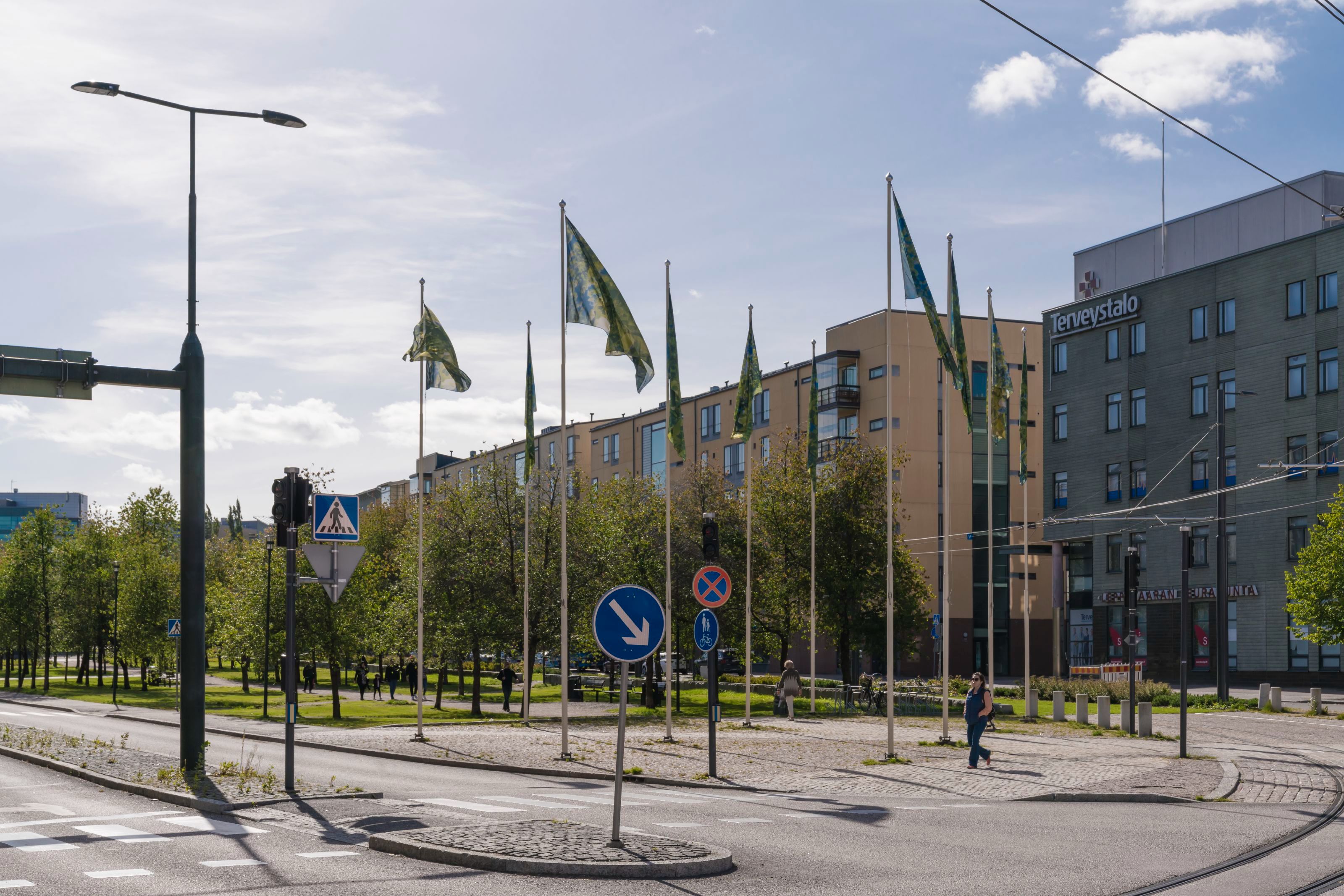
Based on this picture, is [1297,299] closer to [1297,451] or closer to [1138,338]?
[1297,451]

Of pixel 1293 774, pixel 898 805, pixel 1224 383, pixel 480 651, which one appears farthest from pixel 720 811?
pixel 1224 383

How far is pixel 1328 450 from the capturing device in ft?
176

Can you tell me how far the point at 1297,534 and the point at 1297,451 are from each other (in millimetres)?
3492

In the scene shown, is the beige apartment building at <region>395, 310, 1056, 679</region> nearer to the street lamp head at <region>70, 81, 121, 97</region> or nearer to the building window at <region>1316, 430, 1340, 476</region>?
the building window at <region>1316, 430, 1340, 476</region>

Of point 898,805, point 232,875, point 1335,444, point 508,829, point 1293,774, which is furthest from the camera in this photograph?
point 1335,444

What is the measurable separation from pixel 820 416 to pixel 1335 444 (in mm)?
31032

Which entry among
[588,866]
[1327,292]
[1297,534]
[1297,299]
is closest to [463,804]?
[588,866]

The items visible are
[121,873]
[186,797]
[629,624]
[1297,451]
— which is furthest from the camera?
[1297,451]

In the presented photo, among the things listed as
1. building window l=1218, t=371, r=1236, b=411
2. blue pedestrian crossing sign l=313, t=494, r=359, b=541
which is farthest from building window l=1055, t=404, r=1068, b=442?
blue pedestrian crossing sign l=313, t=494, r=359, b=541

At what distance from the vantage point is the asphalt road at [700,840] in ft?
33.2

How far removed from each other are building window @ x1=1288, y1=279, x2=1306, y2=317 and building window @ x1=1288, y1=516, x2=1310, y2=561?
28.3 feet

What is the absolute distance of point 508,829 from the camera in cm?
1254

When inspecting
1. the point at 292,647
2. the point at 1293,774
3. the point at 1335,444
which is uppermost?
the point at 1335,444

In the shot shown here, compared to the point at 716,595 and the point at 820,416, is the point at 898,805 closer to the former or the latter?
the point at 716,595
